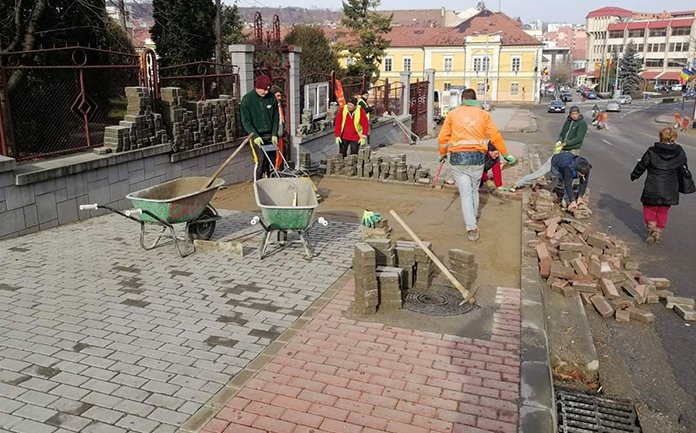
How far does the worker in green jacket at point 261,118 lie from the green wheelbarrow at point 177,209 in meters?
1.84

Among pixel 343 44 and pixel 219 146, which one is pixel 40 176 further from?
pixel 343 44

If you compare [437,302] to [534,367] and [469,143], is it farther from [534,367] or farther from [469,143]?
[469,143]

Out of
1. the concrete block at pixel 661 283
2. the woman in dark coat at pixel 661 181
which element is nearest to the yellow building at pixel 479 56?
the woman in dark coat at pixel 661 181

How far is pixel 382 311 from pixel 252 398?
1793 mm

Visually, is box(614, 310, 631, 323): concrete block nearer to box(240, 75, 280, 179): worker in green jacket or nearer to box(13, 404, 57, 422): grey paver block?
box(13, 404, 57, 422): grey paver block

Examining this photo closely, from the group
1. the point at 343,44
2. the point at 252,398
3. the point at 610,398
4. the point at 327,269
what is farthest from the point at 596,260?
the point at 343,44

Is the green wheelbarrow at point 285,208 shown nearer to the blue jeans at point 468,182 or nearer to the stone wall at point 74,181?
the blue jeans at point 468,182

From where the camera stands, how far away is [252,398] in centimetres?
398

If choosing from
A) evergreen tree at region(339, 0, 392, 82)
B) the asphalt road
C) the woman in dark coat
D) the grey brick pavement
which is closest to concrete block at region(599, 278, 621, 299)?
the asphalt road

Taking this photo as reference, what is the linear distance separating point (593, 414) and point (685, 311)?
254 cm

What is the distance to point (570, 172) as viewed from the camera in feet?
33.4

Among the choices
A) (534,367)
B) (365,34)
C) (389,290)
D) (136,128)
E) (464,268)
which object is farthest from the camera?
(365,34)

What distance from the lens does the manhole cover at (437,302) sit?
18.0 ft

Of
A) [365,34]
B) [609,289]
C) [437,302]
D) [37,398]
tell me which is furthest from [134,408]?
[365,34]
